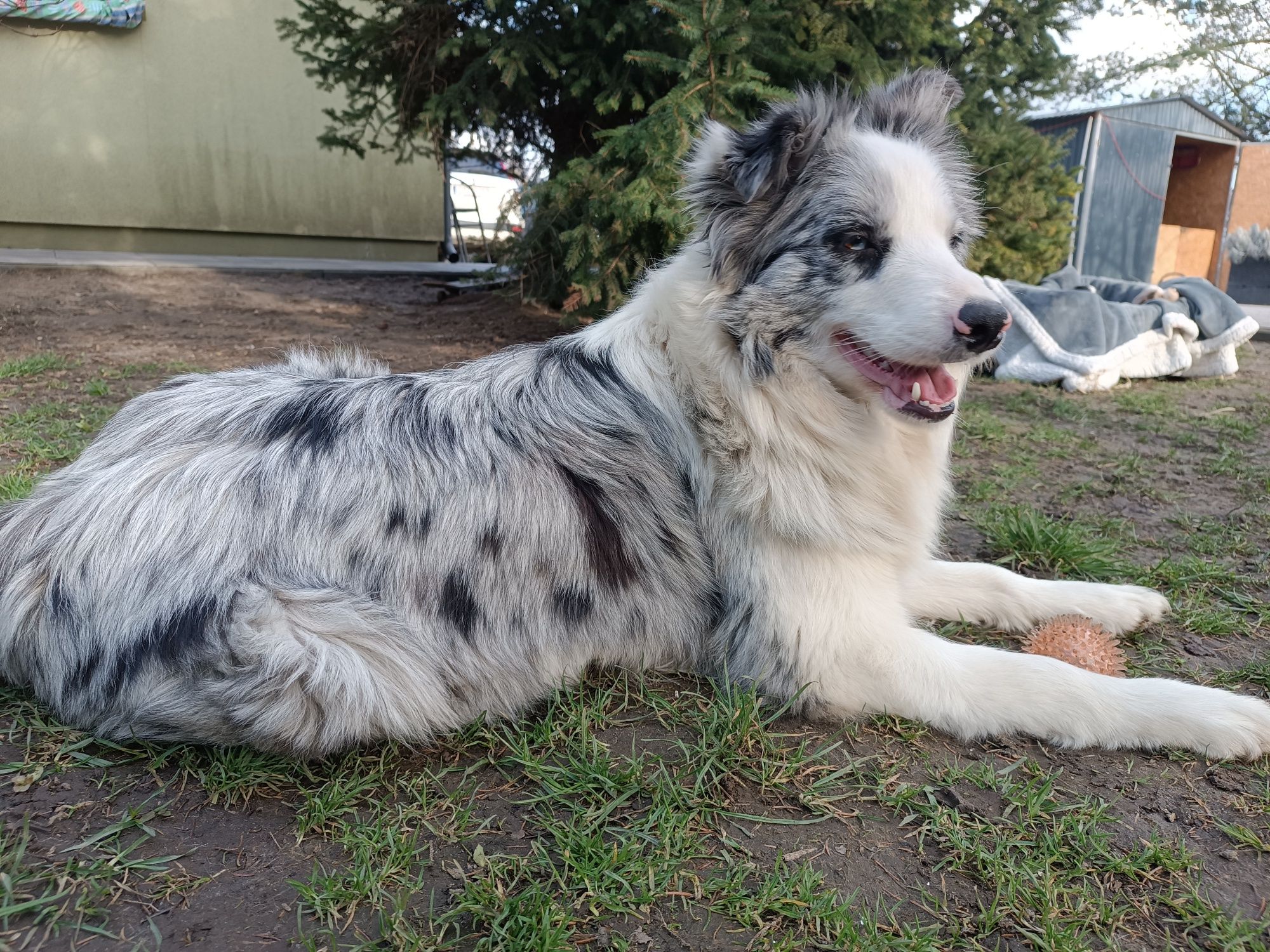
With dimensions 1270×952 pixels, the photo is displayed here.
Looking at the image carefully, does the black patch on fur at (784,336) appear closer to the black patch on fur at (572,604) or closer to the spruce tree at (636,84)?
the black patch on fur at (572,604)

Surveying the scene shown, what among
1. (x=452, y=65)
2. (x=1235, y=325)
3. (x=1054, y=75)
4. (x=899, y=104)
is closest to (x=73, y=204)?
(x=452, y=65)

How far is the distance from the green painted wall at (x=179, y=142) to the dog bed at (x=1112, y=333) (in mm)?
12370

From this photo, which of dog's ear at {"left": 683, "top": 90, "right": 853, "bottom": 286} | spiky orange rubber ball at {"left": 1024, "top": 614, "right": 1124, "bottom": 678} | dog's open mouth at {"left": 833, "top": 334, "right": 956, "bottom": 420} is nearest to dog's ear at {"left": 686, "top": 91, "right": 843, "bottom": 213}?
dog's ear at {"left": 683, "top": 90, "right": 853, "bottom": 286}

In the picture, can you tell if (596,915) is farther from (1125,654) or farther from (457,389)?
(1125,654)

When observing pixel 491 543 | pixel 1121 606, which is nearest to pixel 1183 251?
pixel 1121 606

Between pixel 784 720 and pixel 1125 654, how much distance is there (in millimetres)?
1377

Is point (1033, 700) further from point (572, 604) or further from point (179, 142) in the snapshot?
point (179, 142)

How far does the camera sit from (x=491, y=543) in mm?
2453

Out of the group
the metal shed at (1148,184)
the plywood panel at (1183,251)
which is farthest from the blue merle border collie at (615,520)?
the plywood panel at (1183,251)

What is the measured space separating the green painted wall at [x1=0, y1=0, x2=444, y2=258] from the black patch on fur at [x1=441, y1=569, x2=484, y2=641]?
14.9 metres

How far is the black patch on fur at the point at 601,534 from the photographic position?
2.58 metres

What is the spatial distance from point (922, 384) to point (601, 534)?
1.06 m

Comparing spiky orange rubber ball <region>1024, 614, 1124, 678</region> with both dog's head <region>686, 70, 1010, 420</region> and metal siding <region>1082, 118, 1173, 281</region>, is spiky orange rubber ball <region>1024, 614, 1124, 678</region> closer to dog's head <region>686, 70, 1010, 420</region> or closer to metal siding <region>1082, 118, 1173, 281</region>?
dog's head <region>686, 70, 1010, 420</region>

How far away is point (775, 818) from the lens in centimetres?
219
